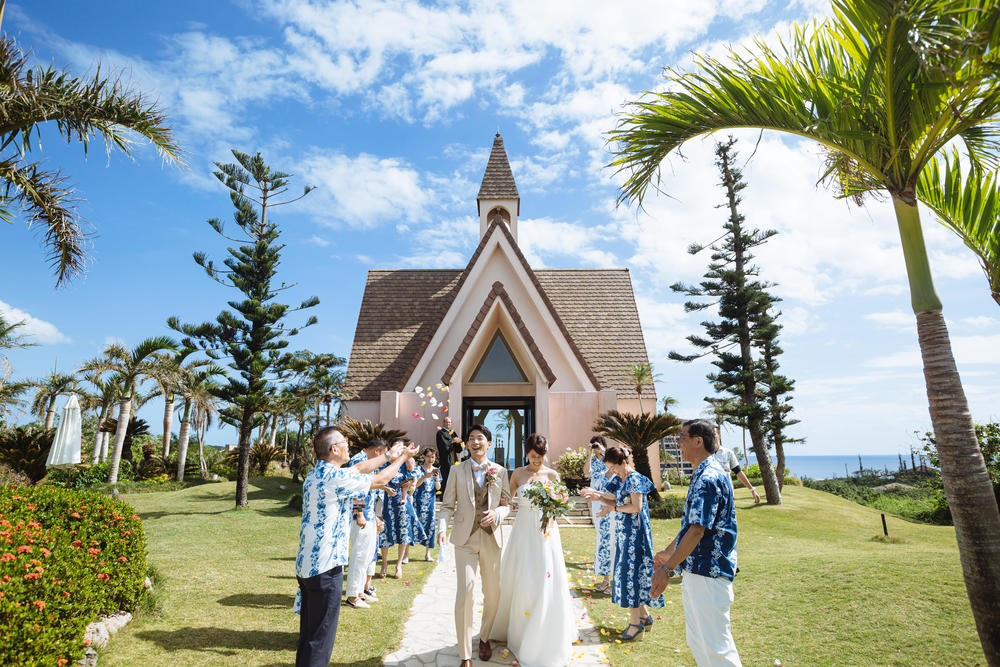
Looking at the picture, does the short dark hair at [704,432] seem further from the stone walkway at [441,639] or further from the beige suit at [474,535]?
the stone walkway at [441,639]

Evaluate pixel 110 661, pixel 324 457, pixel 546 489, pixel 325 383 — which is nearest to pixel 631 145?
pixel 546 489

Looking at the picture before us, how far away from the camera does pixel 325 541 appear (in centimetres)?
393

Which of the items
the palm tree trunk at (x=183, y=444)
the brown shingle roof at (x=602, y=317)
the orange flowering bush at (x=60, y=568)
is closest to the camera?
the orange flowering bush at (x=60, y=568)

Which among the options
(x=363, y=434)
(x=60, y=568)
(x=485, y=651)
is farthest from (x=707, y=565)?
(x=363, y=434)

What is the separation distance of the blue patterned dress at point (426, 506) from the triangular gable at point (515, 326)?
6634mm

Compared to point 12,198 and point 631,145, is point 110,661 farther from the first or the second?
point 631,145

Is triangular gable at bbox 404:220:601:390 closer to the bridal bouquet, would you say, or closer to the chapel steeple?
the chapel steeple

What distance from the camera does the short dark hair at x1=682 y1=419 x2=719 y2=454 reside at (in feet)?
12.3

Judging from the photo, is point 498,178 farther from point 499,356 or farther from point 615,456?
point 615,456

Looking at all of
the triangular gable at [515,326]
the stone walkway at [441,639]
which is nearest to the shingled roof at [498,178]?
the triangular gable at [515,326]

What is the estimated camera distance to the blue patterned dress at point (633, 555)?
5.57 m

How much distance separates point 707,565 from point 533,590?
72.5 inches

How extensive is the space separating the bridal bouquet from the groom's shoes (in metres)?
1.12

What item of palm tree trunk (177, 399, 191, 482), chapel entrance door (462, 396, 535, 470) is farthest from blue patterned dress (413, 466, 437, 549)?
palm tree trunk (177, 399, 191, 482)
